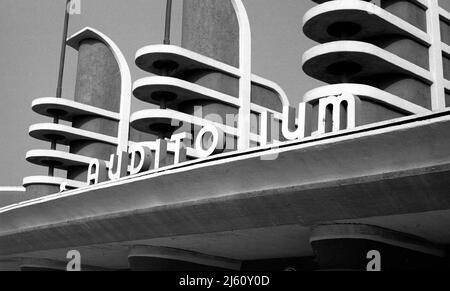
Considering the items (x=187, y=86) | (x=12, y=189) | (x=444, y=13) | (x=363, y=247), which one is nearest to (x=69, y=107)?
(x=12, y=189)

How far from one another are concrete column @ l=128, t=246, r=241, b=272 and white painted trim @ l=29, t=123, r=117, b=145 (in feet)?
63.9

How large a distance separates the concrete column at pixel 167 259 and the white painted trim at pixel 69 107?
20.4 meters

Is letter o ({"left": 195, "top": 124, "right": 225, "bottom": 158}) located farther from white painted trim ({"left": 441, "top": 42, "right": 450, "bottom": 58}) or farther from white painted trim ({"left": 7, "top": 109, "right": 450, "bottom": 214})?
white painted trim ({"left": 441, "top": 42, "right": 450, "bottom": 58})

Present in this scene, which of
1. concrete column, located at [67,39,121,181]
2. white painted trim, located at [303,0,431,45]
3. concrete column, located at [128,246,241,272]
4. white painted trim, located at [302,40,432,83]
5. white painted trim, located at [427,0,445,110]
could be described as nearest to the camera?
white painted trim, located at [302,40,432,83]

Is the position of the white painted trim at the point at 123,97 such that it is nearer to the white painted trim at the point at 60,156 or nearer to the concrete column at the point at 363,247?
the white painted trim at the point at 60,156

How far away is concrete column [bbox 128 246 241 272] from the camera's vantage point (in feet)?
103

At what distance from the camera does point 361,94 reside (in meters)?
28.4

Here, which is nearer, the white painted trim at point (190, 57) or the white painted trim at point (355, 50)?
the white painted trim at point (355, 50)

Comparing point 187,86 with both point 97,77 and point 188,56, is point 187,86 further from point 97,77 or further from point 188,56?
point 97,77

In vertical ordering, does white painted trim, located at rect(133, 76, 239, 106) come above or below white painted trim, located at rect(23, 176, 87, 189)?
above

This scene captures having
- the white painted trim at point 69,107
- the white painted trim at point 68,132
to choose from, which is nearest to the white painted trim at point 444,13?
the white painted trim at point 68,132

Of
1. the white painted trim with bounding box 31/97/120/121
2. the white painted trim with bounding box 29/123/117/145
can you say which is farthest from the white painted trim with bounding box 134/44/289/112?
the white painted trim with bounding box 29/123/117/145

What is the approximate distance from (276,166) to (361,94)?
6.70m

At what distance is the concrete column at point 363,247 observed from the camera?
23781mm
